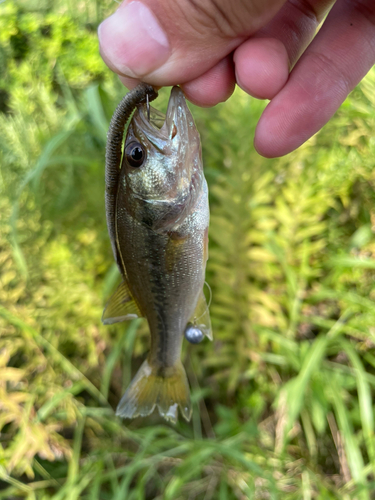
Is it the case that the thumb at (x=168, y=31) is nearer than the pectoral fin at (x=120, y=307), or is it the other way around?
the thumb at (x=168, y=31)

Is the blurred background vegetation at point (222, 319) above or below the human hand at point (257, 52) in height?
below

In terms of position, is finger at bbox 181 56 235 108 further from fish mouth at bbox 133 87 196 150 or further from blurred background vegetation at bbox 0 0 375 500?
blurred background vegetation at bbox 0 0 375 500

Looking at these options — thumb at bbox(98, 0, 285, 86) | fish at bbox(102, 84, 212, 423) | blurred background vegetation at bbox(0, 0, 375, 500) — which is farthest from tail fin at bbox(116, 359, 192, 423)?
thumb at bbox(98, 0, 285, 86)

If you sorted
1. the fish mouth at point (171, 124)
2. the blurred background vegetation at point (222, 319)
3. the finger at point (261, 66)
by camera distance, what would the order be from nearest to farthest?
the fish mouth at point (171, 124)
the finger at point (261, 66)
the blurred background vegetation at point (222, 319)

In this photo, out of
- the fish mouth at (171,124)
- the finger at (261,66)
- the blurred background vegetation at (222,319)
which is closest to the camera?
the fish mouth at (171,124)

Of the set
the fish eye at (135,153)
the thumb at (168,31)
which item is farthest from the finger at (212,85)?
the fish eye at (135,153)

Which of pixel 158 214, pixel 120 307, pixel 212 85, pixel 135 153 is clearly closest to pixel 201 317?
pixel 120 307

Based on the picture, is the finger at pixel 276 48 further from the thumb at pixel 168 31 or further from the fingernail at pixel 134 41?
the fingernail at pixel 134 41

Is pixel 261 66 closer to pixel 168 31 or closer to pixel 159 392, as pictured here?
pixel 168 31
